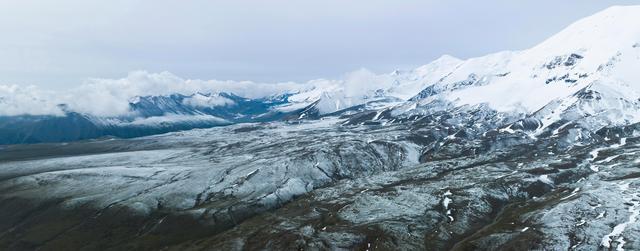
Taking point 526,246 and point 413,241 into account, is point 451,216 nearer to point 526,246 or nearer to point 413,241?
point 413,241

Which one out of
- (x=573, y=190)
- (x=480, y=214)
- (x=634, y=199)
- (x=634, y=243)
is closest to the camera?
(x=634, y=243)

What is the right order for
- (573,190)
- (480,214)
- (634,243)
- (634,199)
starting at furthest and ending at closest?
(573,190)
(480,214)
(634,199)
(634,243)

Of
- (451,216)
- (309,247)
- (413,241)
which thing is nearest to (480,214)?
(451,216)

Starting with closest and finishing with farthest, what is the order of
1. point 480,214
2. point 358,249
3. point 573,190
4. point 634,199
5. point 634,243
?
1. point 634,243
2. point 358,249
3. point 634,199
4. point 480,214
5. point 573,190

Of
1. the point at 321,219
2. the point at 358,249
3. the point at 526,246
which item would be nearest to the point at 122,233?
the point at 321,219

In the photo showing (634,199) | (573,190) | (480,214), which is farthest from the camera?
(573,190)

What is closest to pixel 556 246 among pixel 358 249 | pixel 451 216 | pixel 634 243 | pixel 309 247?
pixel 634 243

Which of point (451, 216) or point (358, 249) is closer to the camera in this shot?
point (358, 249)

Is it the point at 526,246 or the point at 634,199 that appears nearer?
the point at 526,246

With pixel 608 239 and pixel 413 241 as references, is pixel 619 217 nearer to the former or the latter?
pixel 608 239
